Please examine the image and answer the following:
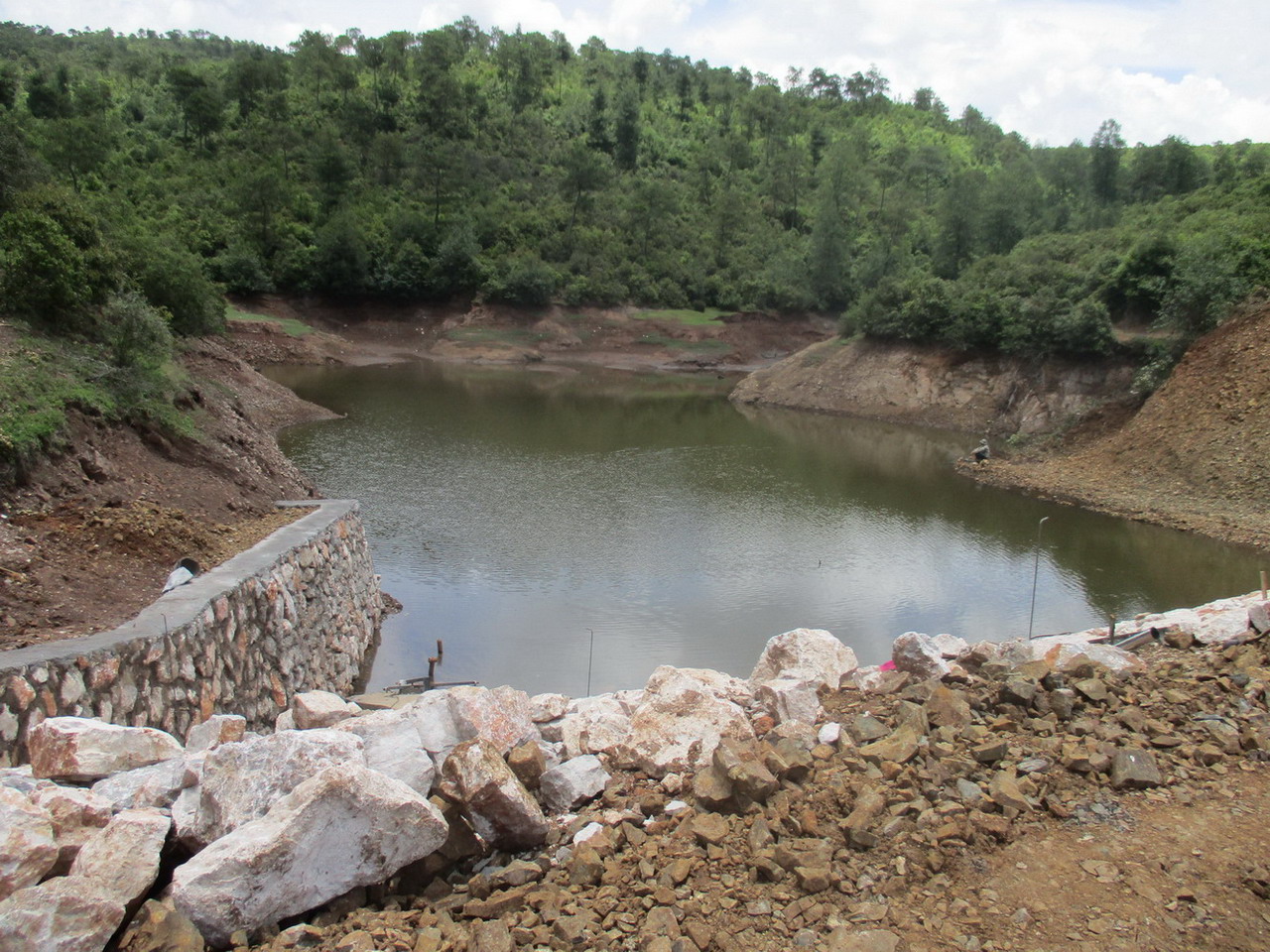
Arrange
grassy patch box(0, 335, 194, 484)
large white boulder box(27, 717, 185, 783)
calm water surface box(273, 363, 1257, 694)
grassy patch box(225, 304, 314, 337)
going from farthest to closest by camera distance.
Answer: grassy patch box(225, 304, 314, 337) → calm water surface box(273, 363, 1257, 694) → grassy patch box(0, 335, 194, 484) → large white boulder box(27, 717, 185, 783)

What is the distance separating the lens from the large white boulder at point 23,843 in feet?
16.7

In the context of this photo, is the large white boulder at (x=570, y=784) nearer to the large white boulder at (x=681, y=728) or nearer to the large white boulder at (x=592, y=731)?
the large white boulder at (x=681, y=728)

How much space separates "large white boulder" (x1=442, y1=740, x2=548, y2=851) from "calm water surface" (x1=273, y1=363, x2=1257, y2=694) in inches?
340

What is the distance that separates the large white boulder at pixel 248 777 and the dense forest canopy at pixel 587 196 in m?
25.0

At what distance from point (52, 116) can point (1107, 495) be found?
266 feet

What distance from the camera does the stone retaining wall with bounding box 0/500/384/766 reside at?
840 cm

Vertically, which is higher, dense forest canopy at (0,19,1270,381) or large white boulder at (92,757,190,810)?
dense forest canopy at (0,19,1270,381)

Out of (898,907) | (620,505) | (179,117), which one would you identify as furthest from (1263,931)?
(179,117)

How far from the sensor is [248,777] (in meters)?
5.92

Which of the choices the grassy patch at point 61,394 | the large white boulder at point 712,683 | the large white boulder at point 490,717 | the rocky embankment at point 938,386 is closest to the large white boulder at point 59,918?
the large white boulder at point 490,717

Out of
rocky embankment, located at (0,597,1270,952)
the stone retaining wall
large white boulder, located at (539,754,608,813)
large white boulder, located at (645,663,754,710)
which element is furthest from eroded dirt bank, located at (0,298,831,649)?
large white boulder, located at (645,663,754,710)

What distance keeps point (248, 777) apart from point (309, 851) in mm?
826

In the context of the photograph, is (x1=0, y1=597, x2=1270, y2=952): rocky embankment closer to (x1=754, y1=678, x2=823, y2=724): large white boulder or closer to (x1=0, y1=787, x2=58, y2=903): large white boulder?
(x1=0, y1=787, x2=58, y2=903): large white boulder

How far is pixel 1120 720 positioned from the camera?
7469mm
